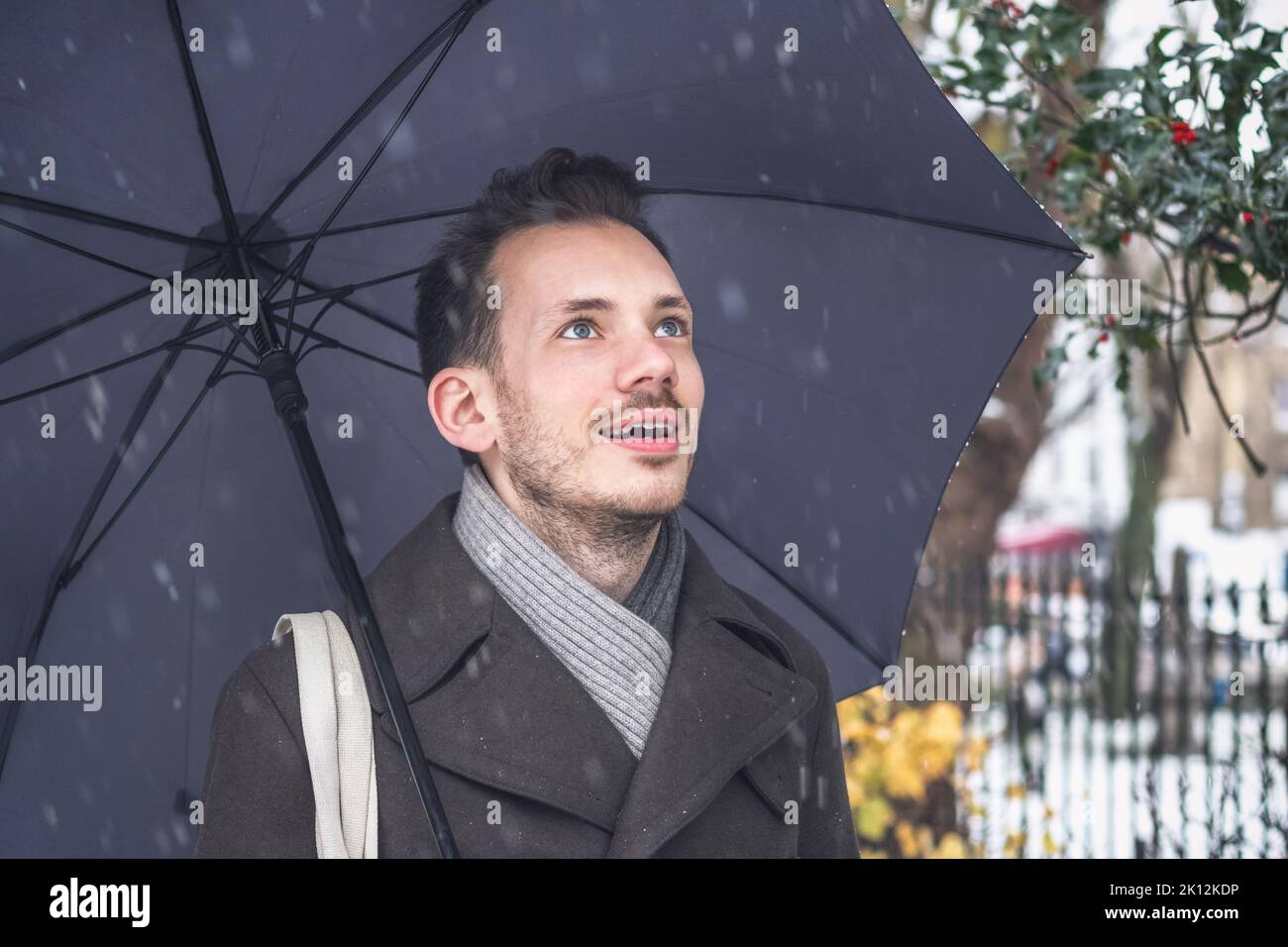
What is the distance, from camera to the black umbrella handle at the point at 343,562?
206 centimetres

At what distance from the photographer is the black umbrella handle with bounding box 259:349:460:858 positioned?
6.75 ft

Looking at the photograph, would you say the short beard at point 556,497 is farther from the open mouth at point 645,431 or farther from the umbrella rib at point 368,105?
the umbrella rib at point 368,105

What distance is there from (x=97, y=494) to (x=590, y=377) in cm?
95

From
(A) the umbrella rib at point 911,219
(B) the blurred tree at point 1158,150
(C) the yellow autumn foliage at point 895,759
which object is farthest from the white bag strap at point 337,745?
(C) the yellow autumn foliage at point 895,759

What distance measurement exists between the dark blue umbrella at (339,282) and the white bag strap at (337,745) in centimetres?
9

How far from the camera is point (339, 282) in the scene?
2477mm

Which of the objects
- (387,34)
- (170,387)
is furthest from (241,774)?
(387,34)

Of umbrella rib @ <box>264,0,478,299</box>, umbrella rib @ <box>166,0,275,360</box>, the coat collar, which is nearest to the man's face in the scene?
the coat collar

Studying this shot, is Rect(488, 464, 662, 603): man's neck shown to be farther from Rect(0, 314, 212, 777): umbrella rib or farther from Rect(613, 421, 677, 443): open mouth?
Rect(0, 314, 212, 777): umbrella rib

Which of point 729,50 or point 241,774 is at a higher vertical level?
point 729,50

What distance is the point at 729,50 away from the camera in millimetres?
2406
